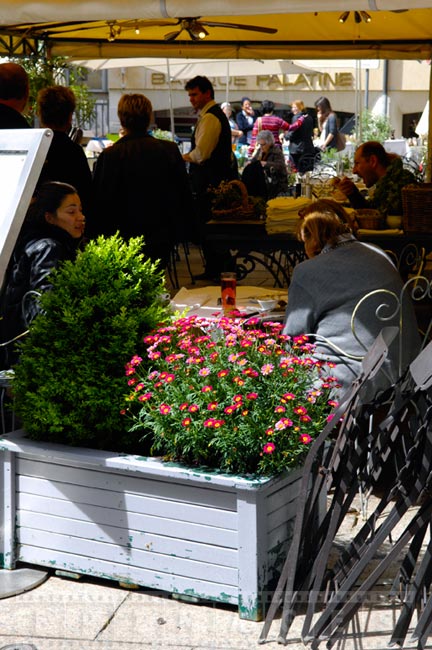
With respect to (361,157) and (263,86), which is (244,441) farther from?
(263,86)

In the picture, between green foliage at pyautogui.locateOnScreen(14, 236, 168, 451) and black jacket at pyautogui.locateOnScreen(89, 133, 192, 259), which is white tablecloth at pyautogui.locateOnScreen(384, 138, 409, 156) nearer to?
black jacket at pyautogui.locateOnScreen(89, 133, 192, 259)

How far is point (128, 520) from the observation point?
126 inches

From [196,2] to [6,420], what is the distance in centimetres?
197

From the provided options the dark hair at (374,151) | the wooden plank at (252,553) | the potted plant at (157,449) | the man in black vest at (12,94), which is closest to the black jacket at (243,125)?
the dark hair at (374,151)

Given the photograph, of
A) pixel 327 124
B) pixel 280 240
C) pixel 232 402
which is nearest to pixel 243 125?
pixel 327 124

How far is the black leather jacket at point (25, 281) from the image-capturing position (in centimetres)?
418

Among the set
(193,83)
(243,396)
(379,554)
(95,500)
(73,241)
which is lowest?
(379,554)

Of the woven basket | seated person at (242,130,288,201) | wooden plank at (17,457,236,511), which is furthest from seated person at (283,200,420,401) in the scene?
seated person at (242,130,288,201)

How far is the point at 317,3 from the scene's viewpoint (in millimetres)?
4148

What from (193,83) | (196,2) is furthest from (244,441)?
(193,83)

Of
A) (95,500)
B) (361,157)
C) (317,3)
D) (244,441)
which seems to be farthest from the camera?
(361,157)

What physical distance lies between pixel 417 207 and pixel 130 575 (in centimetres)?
344

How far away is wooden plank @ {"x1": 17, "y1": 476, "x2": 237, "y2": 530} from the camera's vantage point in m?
3.02

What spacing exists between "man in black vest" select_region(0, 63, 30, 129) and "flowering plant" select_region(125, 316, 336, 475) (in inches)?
98.1
